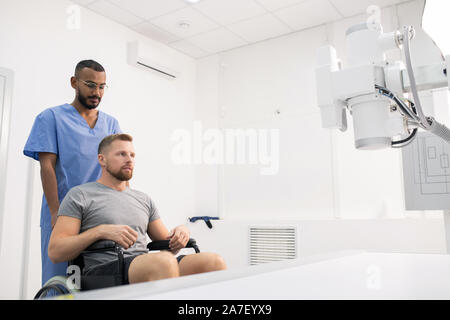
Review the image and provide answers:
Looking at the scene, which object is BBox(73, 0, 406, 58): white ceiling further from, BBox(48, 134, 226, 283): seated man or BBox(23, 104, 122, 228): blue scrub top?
BBox(48, 134, 226, 283): seated man

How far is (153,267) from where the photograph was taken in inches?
48.1

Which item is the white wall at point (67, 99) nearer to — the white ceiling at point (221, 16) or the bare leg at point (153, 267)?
the white ceiling at point (221, 16)

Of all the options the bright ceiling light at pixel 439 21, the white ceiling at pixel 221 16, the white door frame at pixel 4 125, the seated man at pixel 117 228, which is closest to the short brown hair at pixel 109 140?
the seated man at pixel 117 228

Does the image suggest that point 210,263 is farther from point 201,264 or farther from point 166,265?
point 166,265

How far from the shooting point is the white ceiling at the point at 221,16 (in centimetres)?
319

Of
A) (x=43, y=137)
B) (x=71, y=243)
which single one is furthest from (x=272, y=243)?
(x=71, y=243)

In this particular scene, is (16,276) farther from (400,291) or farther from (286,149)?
(400,291)

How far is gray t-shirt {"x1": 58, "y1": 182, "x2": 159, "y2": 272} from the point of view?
1.47 m

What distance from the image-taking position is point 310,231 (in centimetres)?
324

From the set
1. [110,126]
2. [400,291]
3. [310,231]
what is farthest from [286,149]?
[400,291]

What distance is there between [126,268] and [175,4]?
2.50 metres

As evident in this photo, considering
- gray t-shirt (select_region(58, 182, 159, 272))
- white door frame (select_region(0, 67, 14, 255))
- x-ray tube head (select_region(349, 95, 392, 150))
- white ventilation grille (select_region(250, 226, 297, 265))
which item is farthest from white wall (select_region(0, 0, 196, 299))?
x-ray tube head (select_region(349, 95, 392, 150))

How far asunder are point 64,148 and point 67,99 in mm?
1289

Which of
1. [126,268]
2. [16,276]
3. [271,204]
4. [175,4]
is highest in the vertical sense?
[175,4]
